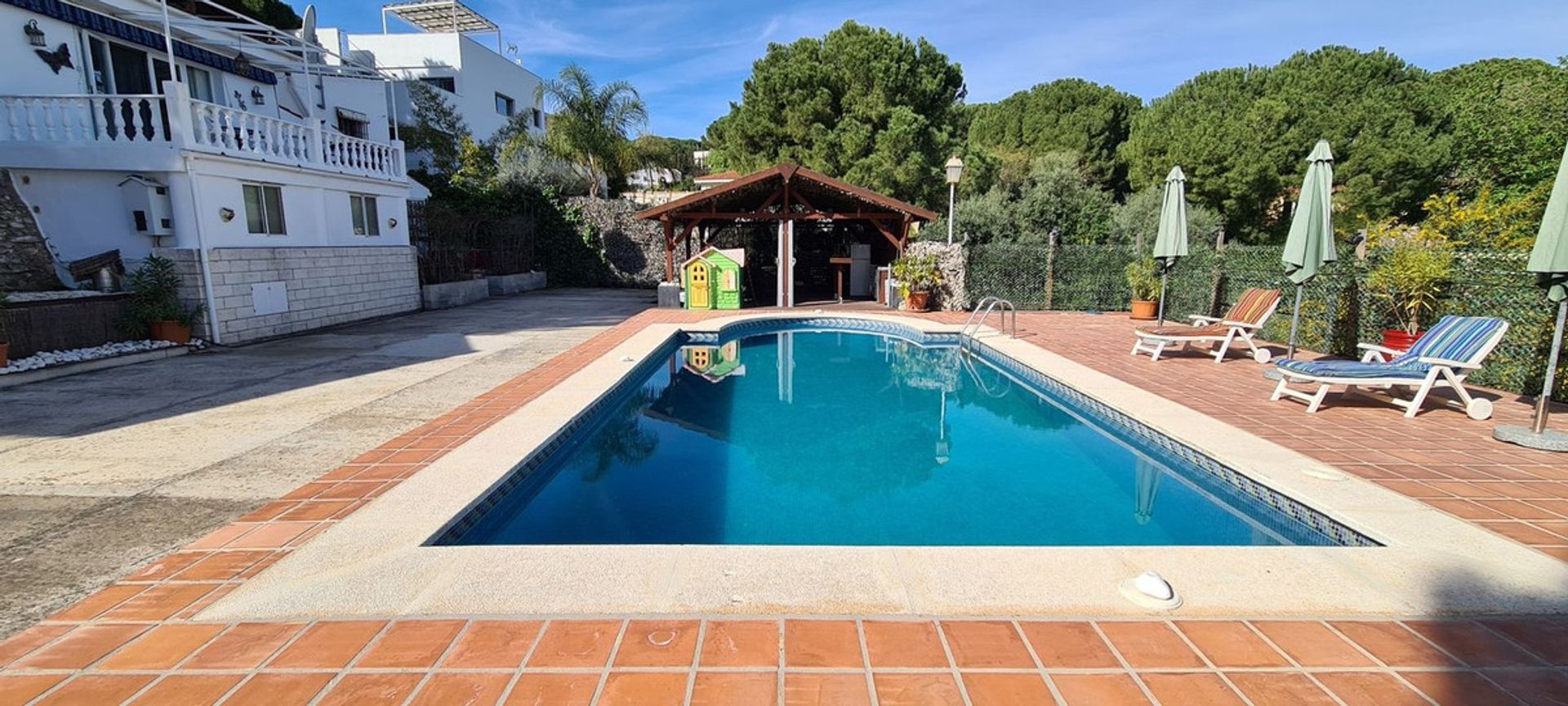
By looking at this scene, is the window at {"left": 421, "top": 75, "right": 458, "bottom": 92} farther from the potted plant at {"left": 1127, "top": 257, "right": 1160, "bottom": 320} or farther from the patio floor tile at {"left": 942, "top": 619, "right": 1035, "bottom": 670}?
the patio floor tile at {"left": 942, "top": 619, "right": 1035, "bottom": 670}

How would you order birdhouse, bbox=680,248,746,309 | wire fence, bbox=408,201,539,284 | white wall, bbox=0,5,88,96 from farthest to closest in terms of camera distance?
wire fence, bbox=408,201,539,284, birdhouse, bbox=680,248,746,309, white wall, bbox=0,5,88,96

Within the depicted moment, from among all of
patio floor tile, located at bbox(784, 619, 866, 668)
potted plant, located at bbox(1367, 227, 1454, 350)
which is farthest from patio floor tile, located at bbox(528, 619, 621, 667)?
potted plant, located at bbox(1367, 227, 1454, 350)

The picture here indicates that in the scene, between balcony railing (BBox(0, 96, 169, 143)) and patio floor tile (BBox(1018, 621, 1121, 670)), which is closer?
patio floor tile (BBox(1018, 621, 1121, 670))

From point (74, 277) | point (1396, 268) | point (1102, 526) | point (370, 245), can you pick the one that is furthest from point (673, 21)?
point (1102, 526)

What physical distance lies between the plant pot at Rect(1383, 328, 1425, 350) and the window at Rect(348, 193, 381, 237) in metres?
17.2

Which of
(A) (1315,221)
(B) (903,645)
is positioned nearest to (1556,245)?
(A) (1315,221)

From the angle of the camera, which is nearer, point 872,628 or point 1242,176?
→ point 872,628

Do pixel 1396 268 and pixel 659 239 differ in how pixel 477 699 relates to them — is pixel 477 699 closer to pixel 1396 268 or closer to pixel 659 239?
pixel 1396 268

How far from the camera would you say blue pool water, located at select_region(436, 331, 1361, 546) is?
4434 millimetres

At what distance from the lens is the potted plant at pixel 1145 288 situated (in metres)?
13.0

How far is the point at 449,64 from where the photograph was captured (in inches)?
1033

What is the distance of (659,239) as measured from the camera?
21000mm

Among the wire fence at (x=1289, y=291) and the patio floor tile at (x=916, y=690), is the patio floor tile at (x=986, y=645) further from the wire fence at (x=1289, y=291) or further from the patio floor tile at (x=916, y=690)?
the wire fence at (x=1289, y=291)

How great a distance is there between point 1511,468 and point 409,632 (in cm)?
698
